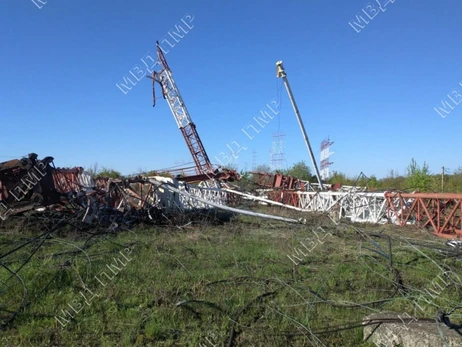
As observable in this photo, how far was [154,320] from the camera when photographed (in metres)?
3.53

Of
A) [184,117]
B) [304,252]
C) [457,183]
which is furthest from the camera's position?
[184,117]

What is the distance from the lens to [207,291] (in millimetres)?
4277

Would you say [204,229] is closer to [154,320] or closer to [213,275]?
[213,275]

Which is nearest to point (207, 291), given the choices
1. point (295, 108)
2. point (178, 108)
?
point (295, 108)

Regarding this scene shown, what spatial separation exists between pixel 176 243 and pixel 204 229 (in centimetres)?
161

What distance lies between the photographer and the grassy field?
3.33m

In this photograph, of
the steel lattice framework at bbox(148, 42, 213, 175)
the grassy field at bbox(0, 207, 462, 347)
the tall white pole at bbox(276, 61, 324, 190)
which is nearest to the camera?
the grassy field at bbox(0, 207, 462, 347)

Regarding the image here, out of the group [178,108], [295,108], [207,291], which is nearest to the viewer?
[207,291]

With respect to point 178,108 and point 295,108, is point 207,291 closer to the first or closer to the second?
point 295,108

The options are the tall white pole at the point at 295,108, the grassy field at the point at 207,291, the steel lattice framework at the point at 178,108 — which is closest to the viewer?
the grassy field at the point at 207,291

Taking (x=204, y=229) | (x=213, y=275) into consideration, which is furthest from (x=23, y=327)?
(x=204, y=229)

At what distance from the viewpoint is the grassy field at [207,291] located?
333 centimetres

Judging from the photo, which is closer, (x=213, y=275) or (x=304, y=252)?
(x=213, y=275)

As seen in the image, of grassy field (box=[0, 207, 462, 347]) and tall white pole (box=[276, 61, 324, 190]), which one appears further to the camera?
tall white pole (box=[276, 61, 324, 190])
